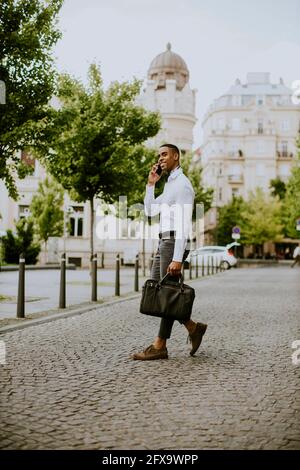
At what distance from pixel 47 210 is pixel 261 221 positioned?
37687 millimetres

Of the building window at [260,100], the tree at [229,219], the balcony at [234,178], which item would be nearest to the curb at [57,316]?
the tree at [229,219]

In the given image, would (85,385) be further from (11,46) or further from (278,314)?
(11,46)

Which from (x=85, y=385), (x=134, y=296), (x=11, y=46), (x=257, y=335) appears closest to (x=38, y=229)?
(x=134, y=296)

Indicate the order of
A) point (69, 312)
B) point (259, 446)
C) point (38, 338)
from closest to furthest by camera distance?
point (259, 446)
point (38, 338)
point (69, 312)

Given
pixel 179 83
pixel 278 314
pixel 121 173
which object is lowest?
pixel 278 314

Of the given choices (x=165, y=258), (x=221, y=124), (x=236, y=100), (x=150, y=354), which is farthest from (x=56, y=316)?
(x=236, y=100)

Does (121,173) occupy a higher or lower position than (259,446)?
higher

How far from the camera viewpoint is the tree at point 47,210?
128 ft

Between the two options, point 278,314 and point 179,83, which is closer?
point 278,314

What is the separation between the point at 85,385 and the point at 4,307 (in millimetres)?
6368

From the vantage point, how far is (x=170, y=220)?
20.7ft

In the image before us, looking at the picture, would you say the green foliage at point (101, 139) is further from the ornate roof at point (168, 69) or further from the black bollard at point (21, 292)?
the ornate roof at point (168, 69)

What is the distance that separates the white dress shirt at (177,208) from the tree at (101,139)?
42.9 ft

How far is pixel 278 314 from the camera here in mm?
11742
